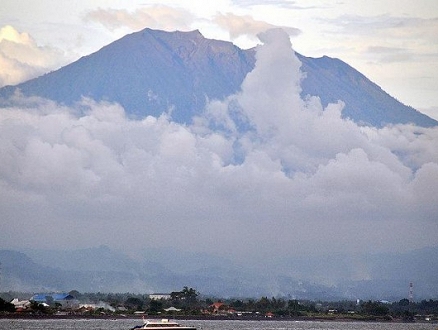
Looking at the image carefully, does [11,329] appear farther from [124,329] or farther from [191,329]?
[191,329]

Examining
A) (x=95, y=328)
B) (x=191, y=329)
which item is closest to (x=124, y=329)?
(x=95, y=328)

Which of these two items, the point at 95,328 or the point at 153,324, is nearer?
the point at 153,324

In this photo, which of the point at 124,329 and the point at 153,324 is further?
the point at 124,329

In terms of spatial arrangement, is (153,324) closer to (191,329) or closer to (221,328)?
(191,329)

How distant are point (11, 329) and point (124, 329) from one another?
1644 cm

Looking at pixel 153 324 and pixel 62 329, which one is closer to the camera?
pixel 153 324

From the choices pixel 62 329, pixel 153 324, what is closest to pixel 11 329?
pixel 62 329

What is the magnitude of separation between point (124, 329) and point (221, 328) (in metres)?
21.0

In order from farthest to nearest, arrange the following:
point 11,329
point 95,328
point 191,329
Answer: point 95,328, point 11,329, point 191,329

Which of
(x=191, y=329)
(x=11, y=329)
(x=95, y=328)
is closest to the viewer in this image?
(x=191, y=329)

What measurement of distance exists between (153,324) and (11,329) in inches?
1136

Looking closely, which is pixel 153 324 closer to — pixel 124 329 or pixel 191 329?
pixel 191 329

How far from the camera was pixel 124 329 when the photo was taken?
18400 centimetres

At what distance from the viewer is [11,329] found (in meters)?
177
